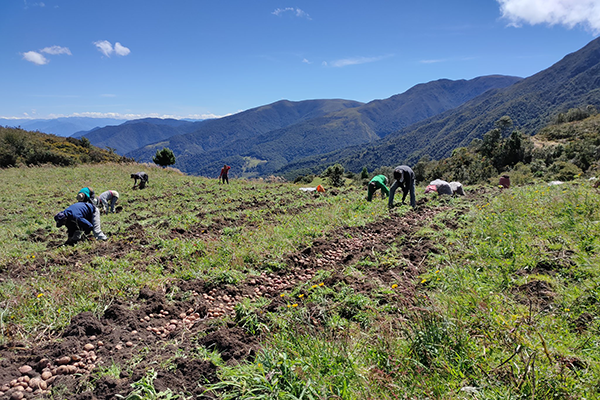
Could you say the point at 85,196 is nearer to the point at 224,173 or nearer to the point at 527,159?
the point at 224,173

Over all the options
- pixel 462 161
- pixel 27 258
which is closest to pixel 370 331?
pixel 27 258

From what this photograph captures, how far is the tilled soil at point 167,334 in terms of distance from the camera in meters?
2.65

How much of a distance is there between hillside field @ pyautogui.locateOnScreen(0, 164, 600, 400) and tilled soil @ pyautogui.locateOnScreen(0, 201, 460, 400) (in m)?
0.02

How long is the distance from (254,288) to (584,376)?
3.88 meters

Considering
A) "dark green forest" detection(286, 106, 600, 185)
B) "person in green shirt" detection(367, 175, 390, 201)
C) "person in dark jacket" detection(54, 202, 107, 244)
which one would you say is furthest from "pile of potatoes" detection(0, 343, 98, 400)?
"dark green forest" detection(286, 106, 600, 185)

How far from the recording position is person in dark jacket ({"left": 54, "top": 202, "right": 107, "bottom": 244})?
7.60m

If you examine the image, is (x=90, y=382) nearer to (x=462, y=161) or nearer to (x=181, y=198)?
(x=181, y=198)

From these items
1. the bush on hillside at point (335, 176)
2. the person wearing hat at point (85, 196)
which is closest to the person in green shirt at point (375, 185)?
the person wearing hat at point (85, 196)

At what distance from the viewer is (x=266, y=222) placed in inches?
367

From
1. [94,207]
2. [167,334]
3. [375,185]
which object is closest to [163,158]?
[94,207]

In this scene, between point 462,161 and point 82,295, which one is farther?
point 462,161

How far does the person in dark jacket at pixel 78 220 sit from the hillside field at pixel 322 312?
1.65 feet

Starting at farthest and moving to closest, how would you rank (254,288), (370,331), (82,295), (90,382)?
(254,288), (82,295), (370,331), (90,382)

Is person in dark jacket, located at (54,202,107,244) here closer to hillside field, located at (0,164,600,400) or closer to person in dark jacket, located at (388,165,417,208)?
hillside field, located at (0,164,600,400)
